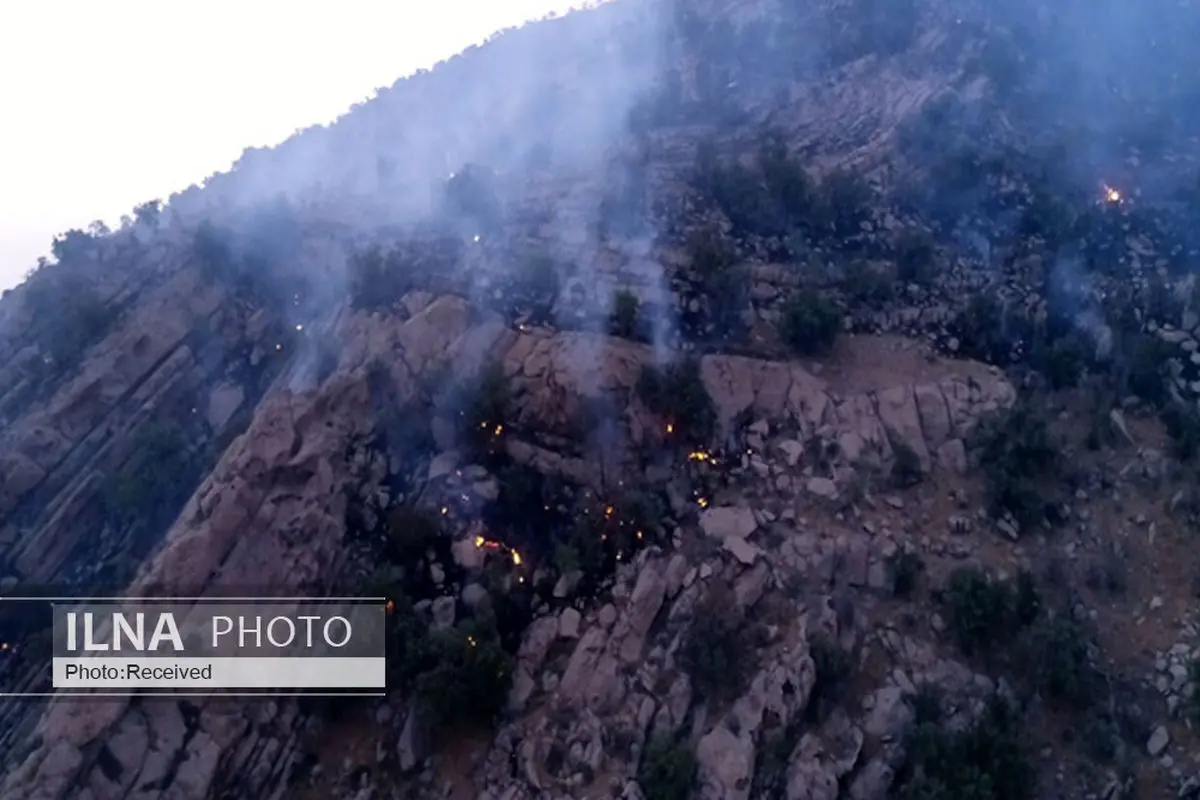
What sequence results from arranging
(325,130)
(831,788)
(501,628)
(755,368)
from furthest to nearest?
(325,130) < (755,368) < (501,628) < (831,788)

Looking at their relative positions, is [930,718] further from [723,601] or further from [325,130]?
[325,130]

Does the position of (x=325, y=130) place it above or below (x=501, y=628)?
above

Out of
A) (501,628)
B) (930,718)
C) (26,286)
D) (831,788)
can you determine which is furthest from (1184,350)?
(26,286)

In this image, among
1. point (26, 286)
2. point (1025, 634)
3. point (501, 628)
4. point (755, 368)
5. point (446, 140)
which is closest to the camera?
point (1025, 634)

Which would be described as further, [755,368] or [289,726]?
[755,368]

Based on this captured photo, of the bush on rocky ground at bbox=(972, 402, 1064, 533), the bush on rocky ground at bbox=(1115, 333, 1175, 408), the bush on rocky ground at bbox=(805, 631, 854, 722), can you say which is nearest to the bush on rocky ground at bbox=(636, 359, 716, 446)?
the bush on rocky ground at bbox=(805, 631, 854, 722)

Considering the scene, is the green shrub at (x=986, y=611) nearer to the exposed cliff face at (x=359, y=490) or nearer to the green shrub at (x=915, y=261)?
the exposed cliff face at (x=359, y=490)

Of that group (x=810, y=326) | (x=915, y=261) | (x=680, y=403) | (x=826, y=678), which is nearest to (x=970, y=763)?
(x=826, y=678)

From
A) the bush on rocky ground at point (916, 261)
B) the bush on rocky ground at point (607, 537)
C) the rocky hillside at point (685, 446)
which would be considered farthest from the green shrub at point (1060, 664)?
the bush on rocky ground at point (916, 261)

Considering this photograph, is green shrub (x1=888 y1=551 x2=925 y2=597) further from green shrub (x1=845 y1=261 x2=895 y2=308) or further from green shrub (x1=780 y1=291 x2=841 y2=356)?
green shrub (x1=845 y1=261 x2=895 y2=308)
